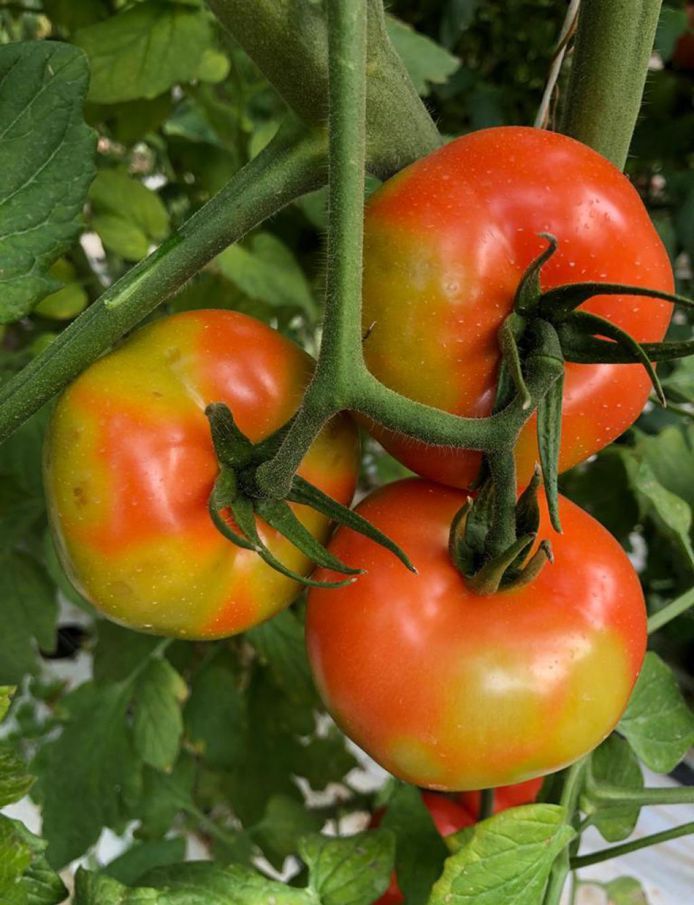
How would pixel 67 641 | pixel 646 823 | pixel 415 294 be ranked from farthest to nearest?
pixel 67 641 < pixel 646 823 < pixel 415 294

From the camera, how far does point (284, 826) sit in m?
0.74

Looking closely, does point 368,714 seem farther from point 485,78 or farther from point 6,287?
point 485,78

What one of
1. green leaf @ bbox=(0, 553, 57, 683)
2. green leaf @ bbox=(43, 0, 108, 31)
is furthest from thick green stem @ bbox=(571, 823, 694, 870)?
green leaf @ bbox=(43, 0, 108, 31)

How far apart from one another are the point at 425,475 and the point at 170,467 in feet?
0.38

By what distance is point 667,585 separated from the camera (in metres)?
0.88

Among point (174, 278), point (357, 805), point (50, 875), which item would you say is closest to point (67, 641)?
point (357, 805)

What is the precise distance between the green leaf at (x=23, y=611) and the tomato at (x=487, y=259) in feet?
1.48

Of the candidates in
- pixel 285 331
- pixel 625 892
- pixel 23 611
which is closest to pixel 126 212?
pixel 285 331

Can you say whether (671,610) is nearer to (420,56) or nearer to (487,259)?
(487,259)

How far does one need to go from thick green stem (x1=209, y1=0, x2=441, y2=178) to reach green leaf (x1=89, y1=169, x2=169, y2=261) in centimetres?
36

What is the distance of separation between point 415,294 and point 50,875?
326mm

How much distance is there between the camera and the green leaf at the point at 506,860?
41 cm

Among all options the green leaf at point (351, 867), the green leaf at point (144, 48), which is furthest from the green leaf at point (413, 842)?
the green leaf at point (144, 48)

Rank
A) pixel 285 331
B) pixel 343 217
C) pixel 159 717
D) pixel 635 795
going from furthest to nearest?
pixel 285 331 → pixel 159 717 → pixel 635 795 → pixel 343 217
